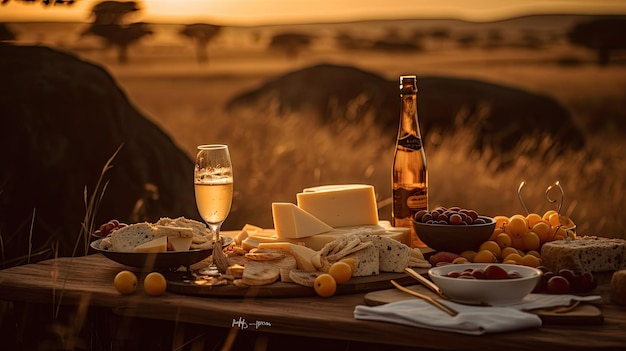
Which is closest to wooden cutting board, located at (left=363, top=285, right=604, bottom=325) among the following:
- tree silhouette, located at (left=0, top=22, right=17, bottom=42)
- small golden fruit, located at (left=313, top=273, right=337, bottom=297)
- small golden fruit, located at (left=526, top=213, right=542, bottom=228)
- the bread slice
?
small golden fruit, located at (left=313, top=273, right=337, bottom=297)

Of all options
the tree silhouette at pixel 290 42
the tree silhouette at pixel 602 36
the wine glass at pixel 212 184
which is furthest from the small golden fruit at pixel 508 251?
the tree silhouette at pixel 602 36

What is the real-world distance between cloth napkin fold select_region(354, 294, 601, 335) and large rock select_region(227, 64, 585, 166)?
16.7 feet

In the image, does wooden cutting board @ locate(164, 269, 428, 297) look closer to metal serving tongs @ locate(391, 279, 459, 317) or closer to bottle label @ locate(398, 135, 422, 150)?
metal serving tongs @ locate(391, 279, 459, 317)

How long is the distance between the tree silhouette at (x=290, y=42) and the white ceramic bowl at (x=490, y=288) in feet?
20.3

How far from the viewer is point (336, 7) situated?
826 cm

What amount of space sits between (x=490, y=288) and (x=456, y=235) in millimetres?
631

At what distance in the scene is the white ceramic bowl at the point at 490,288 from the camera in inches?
84.0

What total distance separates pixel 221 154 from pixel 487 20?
6.49 metres

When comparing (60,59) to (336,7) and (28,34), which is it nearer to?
(28,34)

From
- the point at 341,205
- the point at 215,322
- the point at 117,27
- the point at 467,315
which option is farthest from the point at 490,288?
the point at 117,27

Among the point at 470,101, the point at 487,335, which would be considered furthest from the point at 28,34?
the point at 487,335

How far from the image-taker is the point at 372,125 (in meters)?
7.53

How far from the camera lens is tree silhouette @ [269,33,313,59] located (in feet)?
27.0

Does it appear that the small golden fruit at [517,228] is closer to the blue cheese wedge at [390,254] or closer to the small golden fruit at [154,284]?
the blue cheese wedge at [390,254]
